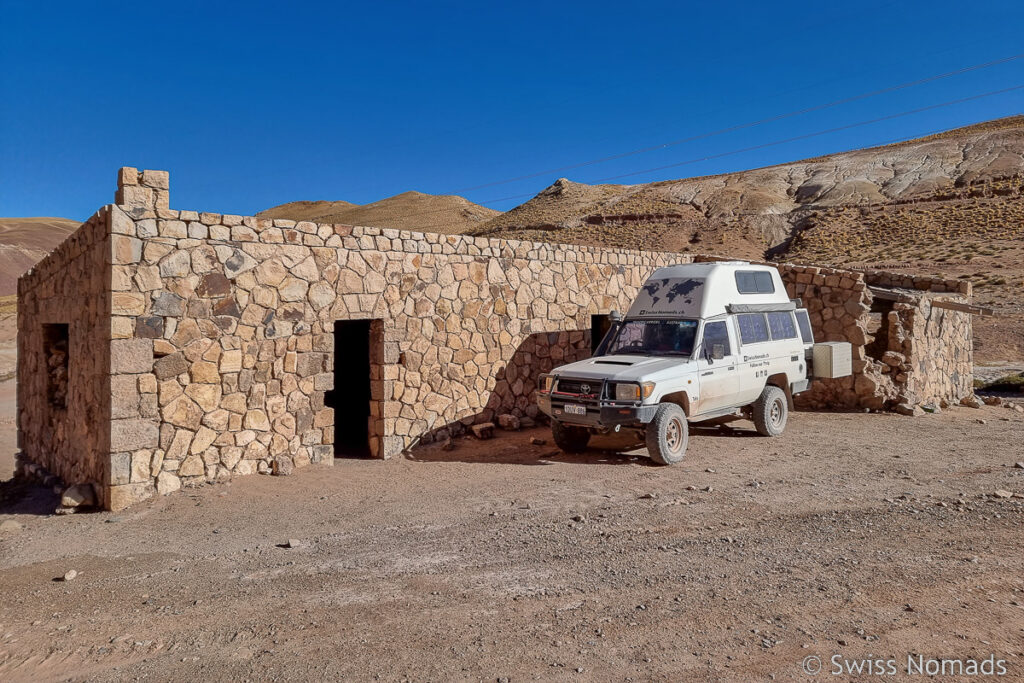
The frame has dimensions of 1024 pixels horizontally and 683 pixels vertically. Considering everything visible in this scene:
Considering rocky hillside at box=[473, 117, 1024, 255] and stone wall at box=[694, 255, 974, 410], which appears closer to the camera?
stone wall at box=[694, 255, 974, 410]

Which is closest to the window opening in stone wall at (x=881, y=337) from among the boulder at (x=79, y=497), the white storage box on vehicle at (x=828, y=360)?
the white storage box on vehicle at (x=828, y=360)

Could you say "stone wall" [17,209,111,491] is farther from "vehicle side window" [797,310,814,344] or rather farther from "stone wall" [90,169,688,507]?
"vehicle side window" [797,310,814,344]

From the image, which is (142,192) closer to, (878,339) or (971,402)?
(878,339)

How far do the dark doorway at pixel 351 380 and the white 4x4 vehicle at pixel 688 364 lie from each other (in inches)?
177

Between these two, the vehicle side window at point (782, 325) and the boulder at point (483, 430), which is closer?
the vehicle side window at point (782, 325)

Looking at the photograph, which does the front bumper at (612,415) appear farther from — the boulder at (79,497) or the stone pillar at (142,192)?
the boulder at (79,497)

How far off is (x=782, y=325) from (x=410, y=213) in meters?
71.4

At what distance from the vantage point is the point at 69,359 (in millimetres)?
9148

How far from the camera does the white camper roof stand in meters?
9.58

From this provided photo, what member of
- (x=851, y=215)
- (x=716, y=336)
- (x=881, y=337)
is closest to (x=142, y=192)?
(x=716, y=336)

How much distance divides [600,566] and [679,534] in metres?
1.09

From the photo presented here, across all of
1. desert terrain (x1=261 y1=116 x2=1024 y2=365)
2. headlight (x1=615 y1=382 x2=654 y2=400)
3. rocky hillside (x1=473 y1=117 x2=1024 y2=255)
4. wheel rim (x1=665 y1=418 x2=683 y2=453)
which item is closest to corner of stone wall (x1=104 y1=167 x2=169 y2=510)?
headlight (x1=615 y1=382 x2=654 y2=400)

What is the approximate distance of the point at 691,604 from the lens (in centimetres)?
451

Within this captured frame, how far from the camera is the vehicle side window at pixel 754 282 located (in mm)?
10258
